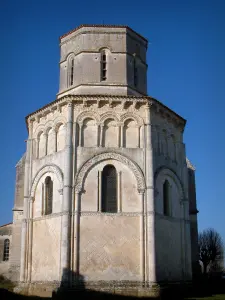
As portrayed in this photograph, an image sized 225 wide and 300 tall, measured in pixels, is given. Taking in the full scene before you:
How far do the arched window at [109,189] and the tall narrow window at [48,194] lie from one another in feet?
11.4

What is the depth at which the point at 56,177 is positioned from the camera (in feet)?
78.4

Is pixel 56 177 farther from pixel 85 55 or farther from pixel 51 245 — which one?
→ pixel 85 55

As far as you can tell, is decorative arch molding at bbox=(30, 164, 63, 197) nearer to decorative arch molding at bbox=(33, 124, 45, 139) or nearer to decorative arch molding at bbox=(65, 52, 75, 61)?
decorative arch molding at bbox=(33, 124, 45, 139)

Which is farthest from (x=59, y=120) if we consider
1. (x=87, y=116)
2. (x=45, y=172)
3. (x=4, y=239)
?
(x=4, y=239)

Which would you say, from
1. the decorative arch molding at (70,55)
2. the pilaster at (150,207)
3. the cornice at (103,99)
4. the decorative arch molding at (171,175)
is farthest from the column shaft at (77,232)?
the decorative arch molding at (70,55)

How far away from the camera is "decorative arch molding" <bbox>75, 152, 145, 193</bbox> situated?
22906mm

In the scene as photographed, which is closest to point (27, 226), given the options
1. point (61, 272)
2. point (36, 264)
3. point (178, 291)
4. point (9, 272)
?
point (36, 264)

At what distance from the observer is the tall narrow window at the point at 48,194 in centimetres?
2425

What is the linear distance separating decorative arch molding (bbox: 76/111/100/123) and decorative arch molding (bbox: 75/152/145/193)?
2.33 meters

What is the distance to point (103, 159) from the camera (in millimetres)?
23359

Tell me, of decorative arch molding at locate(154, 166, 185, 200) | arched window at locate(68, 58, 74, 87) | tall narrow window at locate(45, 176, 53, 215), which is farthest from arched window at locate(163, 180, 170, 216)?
arched window at locate(68, 58, 74, 87)

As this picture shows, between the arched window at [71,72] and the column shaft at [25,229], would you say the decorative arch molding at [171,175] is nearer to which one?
the column shaft at [25,229]

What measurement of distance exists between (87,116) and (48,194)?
5.38m

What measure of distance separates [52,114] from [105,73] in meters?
4.52
